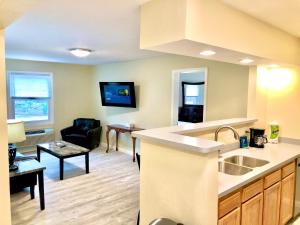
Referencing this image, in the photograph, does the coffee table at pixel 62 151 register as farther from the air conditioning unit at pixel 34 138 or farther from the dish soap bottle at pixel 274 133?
the dish soap bottle at pixel 274 133

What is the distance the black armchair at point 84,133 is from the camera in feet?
19.8

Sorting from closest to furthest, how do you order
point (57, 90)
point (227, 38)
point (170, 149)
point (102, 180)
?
point (170, 149)
point (227, 38)
point (102, 180)
point (57, 90)

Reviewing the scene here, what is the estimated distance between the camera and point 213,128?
2.66 metres

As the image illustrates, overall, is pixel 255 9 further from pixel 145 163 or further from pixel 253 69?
pixel 145 163

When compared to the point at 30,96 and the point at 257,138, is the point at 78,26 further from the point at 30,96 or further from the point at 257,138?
the point at 30,96

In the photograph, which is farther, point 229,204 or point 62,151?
point 62,151

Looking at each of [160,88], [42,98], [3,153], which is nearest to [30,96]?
[42,98]

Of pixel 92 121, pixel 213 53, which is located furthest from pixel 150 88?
pixel 213 53

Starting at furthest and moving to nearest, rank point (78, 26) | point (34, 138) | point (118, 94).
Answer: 1. point (34, 138)
2. point (118, 94)
3. point (78, 26)

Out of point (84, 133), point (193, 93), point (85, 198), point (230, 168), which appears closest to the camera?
point (230, 168)

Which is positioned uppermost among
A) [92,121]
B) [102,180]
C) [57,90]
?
[57,90]

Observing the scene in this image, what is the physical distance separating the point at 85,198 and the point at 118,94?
2.98 m

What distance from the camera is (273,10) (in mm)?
2057

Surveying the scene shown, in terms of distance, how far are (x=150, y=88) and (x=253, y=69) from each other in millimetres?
2522
